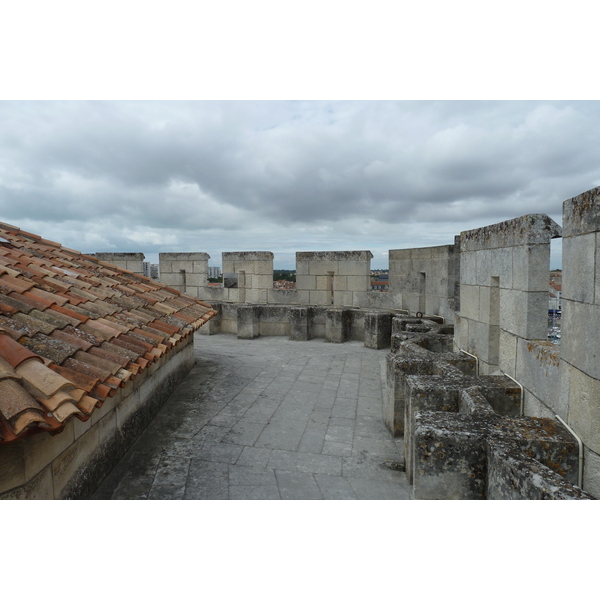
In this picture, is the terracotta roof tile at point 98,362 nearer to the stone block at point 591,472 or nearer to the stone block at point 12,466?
the stone block at point 12,466

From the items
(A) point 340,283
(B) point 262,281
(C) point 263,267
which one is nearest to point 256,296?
(B) point 262,281

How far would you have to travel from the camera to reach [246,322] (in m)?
10.0

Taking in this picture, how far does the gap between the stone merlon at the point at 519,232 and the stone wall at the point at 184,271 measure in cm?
780

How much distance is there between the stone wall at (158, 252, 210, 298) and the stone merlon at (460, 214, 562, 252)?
7795 mm

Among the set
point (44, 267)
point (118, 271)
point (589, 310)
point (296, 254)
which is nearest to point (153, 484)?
point (44, 267)

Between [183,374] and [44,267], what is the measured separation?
2.62m

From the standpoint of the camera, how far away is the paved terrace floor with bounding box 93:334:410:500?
3.46m

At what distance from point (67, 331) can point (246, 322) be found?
678 cm

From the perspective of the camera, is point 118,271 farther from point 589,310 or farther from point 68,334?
point 589,310

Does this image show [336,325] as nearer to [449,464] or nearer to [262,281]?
[262,281]

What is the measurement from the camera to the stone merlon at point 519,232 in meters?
3.42

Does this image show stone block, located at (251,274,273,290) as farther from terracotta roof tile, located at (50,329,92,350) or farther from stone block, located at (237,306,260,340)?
terracotta roof tile, located at (50,329,92,350)

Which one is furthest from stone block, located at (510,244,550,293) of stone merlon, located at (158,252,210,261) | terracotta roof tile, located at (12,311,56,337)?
stone merlon, located at (158,252,210,261)

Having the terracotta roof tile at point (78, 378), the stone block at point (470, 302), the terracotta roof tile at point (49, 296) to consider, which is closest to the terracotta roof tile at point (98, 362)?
the terracotta roof tile at point (78, 378)
